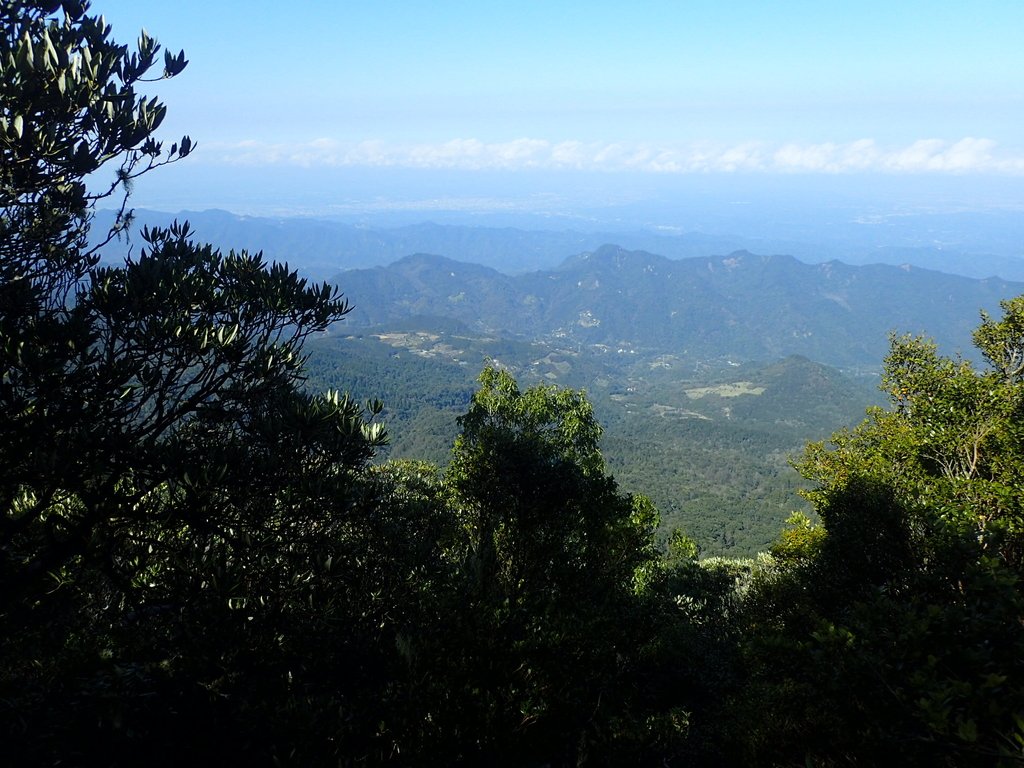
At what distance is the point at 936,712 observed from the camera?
437 cm

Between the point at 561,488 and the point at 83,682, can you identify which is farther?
the point at 561,488

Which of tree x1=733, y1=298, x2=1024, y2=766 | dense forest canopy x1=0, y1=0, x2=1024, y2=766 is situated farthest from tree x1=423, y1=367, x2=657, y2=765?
tree x1=733, y1=298, x2=1024, y2=766

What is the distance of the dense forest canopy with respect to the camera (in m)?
5.61

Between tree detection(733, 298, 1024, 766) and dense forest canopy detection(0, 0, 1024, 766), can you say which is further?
dense forest canopy detection(0, 0, 1024, 766)

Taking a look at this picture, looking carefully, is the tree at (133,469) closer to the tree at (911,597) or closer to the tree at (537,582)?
the tree at (537,582)

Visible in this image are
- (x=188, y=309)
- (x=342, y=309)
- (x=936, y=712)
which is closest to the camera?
(x=936, y=712)

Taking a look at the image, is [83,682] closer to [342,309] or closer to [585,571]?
[342,309]

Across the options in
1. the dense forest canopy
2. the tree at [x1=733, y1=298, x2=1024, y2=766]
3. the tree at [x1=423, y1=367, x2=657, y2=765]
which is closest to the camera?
the tree at [x1=733, y1=298, x2=1024, y2=766]

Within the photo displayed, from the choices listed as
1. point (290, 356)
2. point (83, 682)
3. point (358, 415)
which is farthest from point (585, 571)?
point (83, 682)

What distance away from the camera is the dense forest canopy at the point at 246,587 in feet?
18.4

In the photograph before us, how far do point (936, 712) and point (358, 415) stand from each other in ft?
22.3

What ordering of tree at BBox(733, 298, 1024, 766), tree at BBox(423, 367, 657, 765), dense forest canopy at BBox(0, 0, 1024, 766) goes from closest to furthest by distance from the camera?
tree at BBox(733, 298, 1024, 766)
dense forest canopy at BBox(0, 0, 1024, 766)
tree at BBox(423, 367, 657, 765)

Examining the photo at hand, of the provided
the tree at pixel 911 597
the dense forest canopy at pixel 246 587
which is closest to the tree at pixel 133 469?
the dense forest canopy at pixel 246 587

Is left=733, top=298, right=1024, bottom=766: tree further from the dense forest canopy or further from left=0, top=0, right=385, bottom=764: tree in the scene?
left=0, top=0, right=385, bottom=764: tree
